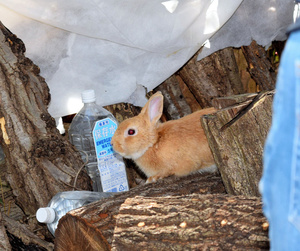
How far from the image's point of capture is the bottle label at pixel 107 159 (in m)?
2.79

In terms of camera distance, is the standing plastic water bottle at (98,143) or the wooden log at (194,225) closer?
the wooden log at (194,225)

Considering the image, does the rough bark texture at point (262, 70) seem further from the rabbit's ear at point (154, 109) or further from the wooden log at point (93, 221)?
the wooden log at point (93, 221)

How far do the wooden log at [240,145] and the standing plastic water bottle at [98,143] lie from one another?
797 mm

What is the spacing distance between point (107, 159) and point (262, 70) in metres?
1.62

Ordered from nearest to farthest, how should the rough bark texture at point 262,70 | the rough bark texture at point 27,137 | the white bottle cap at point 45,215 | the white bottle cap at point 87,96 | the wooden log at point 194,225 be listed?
the wooden log at point 194,225 → the white bottle cap at point 45,215 → the rough bark texture at point 27,137 → the white bottle cap at point 87,96 → the rough bark texture at point 262,70

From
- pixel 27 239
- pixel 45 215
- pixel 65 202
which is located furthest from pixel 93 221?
pixel 27 239

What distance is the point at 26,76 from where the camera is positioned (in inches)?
103

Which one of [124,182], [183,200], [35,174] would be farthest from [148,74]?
[183,200]

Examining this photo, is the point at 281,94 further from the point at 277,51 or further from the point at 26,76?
the point at 277,51

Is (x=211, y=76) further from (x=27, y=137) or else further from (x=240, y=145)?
(x=27, y=137)

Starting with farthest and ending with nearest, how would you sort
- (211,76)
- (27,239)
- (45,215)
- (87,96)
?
(211,76) < (87,96) < (27,239) < (45,215)

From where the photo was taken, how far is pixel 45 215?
2213 mm

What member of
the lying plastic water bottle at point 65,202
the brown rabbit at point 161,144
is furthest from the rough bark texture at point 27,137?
the brown rabbit at point 161,144

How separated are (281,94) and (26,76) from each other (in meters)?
2.07
